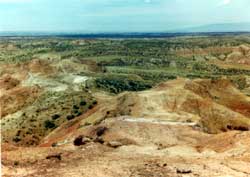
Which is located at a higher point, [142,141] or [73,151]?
[73,151]

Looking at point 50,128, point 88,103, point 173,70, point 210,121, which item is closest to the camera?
point 210,121

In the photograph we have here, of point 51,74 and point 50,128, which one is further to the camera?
point 51,74

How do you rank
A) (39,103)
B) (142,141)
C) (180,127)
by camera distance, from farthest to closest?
(39,103) < (180,127) < (142,141)

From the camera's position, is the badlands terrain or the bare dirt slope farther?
the badlands terrain

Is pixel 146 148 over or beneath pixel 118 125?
over

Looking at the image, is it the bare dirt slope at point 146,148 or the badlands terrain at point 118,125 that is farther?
the badlands terrain at point 118,125

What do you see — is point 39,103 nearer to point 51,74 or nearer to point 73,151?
point 51,74

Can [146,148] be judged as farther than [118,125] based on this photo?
No

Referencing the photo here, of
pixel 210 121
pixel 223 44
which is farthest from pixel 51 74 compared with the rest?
pixel 223 44
